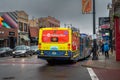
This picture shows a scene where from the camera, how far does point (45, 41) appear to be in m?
28.8

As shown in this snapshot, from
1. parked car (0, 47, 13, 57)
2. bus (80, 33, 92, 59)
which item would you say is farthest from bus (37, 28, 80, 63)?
parked car (0, 47, 13, 57)

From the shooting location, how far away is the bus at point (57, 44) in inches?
1112

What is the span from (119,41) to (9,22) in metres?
43.8

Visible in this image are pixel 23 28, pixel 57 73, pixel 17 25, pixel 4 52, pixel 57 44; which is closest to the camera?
pixel 57 73

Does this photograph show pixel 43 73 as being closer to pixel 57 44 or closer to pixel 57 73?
pixel 57 73

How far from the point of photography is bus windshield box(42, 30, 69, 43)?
28391mm

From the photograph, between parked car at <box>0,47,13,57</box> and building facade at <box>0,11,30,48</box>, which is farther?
building facade at <box>0,11,30,48</box>

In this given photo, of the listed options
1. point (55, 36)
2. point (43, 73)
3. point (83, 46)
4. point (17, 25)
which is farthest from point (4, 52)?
point (43, 73)

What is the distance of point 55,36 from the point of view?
2861 centimetres

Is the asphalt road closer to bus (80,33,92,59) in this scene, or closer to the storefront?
bus (80,33,92,59)

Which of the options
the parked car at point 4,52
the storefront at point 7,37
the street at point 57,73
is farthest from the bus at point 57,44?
the storefront at point 7,37

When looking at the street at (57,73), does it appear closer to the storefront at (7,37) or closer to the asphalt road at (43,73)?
the asphalt road at (43,73)

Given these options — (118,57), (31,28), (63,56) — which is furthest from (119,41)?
(31,28)

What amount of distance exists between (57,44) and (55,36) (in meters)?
0.66
